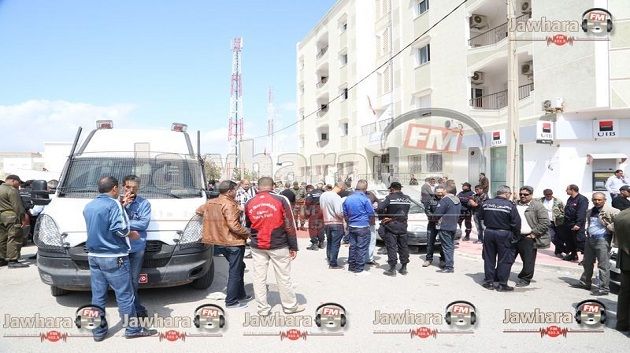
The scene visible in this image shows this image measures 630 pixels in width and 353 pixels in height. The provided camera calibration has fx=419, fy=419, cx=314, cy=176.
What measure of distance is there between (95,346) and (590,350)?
5.35 metres

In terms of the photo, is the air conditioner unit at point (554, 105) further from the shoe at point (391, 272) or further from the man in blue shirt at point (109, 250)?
the man in blue shirt at point (109, 250)

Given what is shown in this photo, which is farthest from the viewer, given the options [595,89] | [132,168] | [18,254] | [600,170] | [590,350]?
[600,170]

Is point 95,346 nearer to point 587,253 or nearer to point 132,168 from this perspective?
point 132,168

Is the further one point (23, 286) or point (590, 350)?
point (23, 286)

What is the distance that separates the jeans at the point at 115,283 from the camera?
4.64m

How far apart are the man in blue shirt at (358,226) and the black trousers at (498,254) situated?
2227 mm

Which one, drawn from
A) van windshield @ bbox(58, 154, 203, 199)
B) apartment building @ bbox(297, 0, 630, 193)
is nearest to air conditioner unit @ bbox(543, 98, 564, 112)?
apartment building @ bbox(297, 0, 630, 193)

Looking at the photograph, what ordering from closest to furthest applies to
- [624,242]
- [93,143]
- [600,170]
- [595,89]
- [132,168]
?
[624,242] → [132,168] → [93,143] → [595,89] → [600,170]

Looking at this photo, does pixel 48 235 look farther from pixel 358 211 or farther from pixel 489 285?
pixel 489 285

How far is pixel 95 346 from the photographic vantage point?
179 inches

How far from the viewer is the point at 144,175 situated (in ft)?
21.8

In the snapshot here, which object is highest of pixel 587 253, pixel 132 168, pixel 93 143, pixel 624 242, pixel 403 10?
pixel 403 10

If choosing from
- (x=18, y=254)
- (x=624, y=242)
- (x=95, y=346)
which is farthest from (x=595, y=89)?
(x=18, y=254)

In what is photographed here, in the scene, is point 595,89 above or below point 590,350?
above
